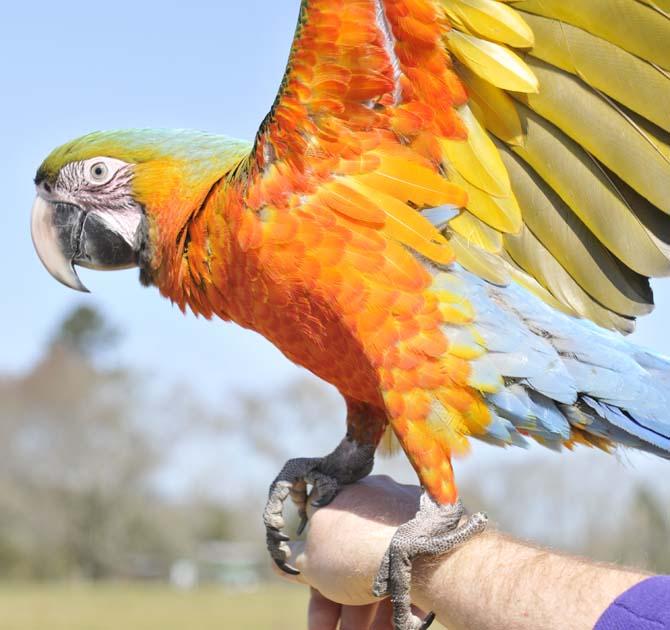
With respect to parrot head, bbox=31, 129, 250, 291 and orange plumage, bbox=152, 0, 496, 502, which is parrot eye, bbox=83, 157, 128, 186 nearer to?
parrot head, bbox=31, 129, 250, 291

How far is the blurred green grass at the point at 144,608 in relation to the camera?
15137 millimetres

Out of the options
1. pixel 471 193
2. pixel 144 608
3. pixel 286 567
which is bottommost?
pixel 144 608

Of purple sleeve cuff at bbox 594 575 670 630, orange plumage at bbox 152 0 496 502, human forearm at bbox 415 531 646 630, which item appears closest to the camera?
purple sleeve cuff at bbox 594 575 670 630

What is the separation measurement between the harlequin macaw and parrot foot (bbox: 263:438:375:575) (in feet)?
0.04

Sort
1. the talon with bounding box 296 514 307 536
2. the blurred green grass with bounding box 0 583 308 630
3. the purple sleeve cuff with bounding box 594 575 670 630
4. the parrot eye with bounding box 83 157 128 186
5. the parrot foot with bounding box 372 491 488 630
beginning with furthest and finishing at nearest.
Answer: the blurred green grass with bounding box 0 583 308 630 < the parrot eye with bounding box 83 157 128 186 < the talon with bounding box 296 514 307 536 < the parrot foot with bounding box 372 491 488 630 < the purple sleeve cuff with bounding box 594 575 670 630

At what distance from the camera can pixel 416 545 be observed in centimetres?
187

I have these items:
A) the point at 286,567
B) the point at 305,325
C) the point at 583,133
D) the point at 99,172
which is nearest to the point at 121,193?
the point at 99,172

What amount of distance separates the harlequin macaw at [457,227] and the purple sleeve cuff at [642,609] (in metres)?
0.71

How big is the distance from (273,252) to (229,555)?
26.5m

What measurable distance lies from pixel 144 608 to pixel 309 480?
17.1 metres

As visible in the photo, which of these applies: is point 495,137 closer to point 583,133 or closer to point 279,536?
point 583,133

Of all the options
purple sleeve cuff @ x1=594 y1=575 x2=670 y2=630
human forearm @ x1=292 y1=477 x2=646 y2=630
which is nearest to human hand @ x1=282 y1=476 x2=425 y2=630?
human forearm @ x1=292 y1=477 x2=646 y2=630

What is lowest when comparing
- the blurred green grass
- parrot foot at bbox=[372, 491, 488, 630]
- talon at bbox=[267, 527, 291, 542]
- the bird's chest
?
the blurred green grass

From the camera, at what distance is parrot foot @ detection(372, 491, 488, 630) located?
6.15ft
